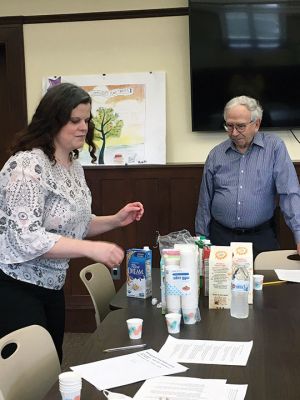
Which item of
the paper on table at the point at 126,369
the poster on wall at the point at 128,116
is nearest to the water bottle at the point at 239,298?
the paper on table at the point at 126,369

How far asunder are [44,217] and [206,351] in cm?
77

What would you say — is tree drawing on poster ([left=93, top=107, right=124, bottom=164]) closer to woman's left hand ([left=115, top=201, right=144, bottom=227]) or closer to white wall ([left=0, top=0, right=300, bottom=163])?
white wall ([left=0, top=0, right=300, bottom=163])

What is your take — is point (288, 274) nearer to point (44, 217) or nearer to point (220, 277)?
point (220, 277)

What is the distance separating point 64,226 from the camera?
1951 millimetres

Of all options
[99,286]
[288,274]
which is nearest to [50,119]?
[99,286]

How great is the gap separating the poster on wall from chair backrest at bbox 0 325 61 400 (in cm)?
238

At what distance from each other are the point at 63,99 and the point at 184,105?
2088 mm

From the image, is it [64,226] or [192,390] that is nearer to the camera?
[192,390]

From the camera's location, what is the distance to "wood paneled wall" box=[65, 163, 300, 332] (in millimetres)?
3758

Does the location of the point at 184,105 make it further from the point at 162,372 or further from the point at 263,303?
the point at 162,372

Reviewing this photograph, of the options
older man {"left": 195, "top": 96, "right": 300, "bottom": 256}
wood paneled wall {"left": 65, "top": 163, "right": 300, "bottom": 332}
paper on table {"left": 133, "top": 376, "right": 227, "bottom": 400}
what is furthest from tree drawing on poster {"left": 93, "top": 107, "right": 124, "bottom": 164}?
paper on table {"left": 133, "top": 376, "right": 227, "bottom": 400}

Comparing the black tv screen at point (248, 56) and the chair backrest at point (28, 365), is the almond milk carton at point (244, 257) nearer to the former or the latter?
the chair backrest at point (28, 365)

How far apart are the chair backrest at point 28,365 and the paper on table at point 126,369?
→ 17cm

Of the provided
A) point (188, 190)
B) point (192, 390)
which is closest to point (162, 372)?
point (192, 390)
